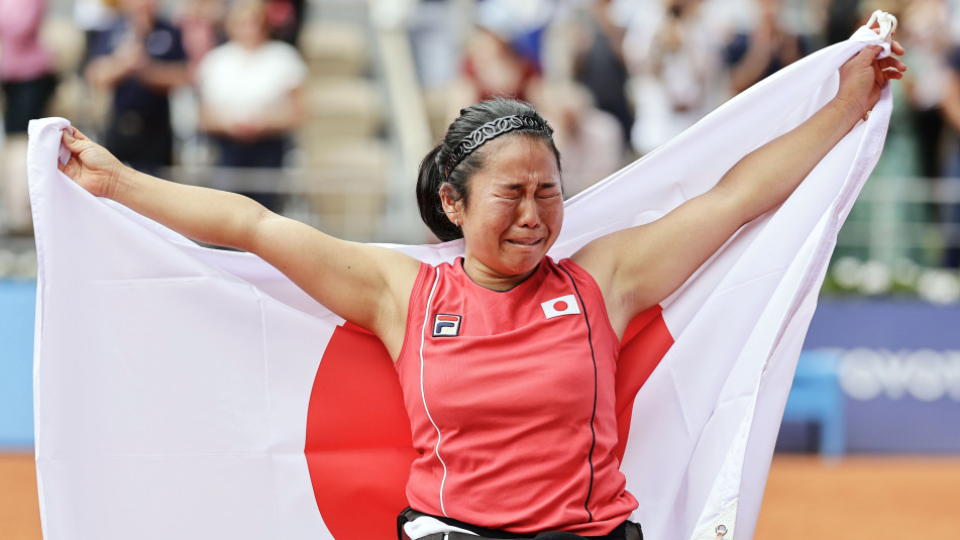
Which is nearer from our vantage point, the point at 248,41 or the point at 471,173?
the point at 471,173

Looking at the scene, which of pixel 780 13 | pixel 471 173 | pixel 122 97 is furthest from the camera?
pixel 780 13

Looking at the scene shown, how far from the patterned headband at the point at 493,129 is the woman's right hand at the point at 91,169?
97 cm

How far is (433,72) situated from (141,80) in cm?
297

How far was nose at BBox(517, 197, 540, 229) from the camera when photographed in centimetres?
316

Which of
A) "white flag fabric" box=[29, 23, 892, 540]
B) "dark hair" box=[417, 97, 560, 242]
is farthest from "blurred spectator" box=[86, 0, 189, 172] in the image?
"dark hair" box=[417, 97, 560, 242]

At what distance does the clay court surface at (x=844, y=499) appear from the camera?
689 cm

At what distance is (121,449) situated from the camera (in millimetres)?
3416

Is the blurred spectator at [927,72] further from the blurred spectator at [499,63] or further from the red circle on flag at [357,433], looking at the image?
the red circle on flag at [357,433]

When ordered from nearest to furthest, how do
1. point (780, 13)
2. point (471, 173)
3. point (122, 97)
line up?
1. point (471, 173)
2. point (122, 97)
3. point (780, 13)

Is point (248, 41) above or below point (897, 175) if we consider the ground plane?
above

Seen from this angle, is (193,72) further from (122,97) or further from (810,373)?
(810,373)

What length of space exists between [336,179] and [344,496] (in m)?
5.52

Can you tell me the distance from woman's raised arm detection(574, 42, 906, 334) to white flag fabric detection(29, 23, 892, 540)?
0.17 ft

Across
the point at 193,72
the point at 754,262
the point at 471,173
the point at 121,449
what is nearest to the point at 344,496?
the point at 121,449
